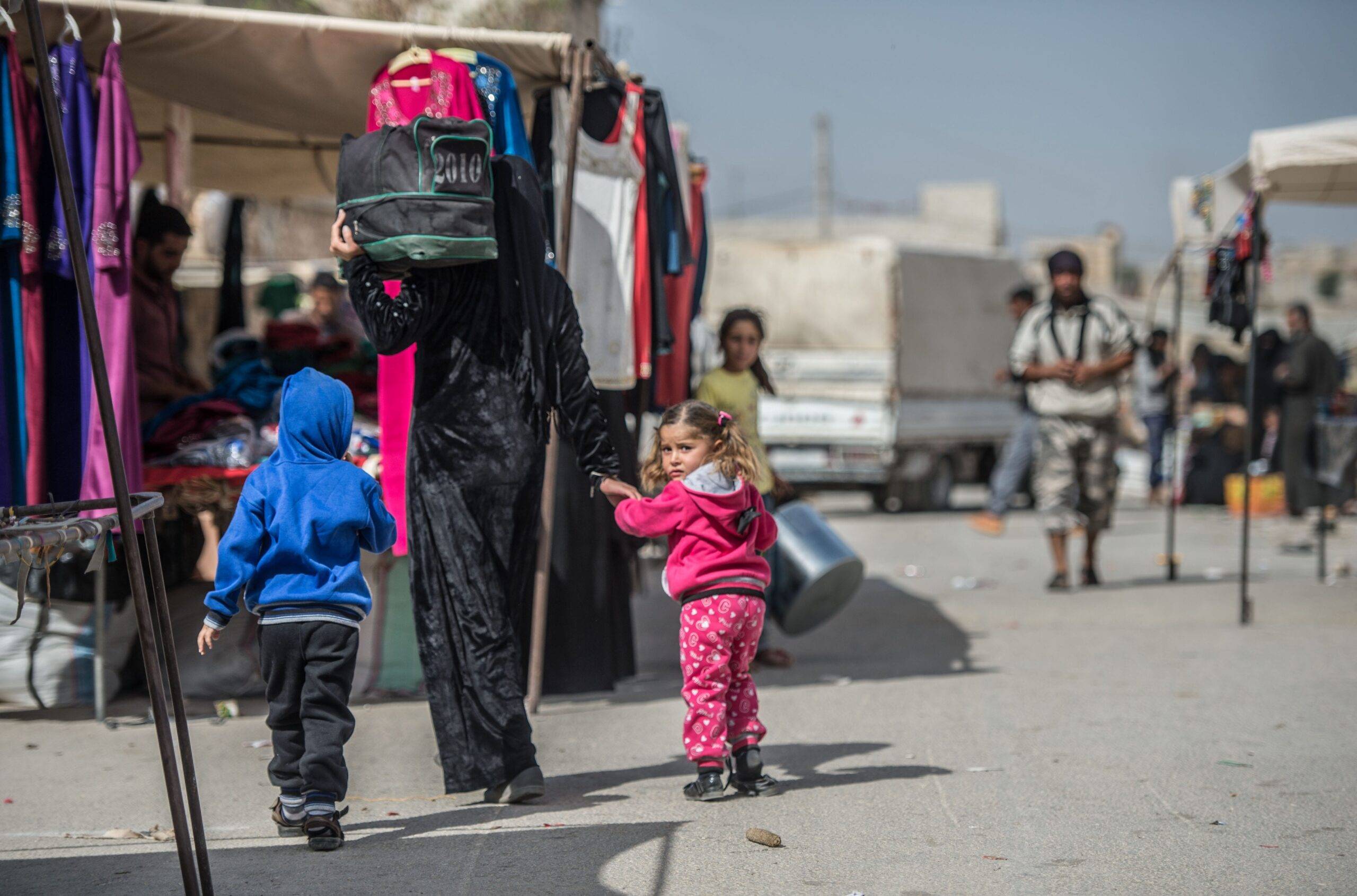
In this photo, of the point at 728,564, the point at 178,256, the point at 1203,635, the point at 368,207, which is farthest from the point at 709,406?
the point at 1203,635

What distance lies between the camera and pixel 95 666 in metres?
5.91

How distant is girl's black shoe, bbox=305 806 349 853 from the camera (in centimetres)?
399

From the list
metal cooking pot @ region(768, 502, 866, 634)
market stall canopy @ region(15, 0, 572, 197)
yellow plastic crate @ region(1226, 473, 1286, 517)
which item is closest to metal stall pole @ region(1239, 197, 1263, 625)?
metal cooking pot @ region(768, 502, 866, 634)

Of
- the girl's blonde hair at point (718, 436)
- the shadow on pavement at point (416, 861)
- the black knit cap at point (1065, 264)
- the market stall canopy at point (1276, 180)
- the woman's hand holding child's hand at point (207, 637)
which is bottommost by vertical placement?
the shadow on pavement at point (416, 861)

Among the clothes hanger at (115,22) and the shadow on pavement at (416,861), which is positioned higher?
the clothes hanger at (115,22)

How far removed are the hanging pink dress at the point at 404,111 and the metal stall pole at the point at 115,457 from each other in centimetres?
213

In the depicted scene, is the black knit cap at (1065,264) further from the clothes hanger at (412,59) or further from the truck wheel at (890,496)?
the truck wheel at (890,496)

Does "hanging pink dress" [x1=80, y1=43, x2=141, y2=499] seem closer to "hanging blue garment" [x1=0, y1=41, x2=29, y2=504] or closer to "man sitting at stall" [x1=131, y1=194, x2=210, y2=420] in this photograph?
"hanging blue garment" [x1=0, y1=41, x2=29, y2=504]

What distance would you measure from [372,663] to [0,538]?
127 inches

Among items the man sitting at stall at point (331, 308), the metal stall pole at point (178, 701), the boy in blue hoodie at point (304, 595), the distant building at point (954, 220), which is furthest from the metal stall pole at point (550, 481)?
the distant building at point (954, 220)

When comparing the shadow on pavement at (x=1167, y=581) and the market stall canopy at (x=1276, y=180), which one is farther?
the shadow on pavement at (x=1167, y=581)

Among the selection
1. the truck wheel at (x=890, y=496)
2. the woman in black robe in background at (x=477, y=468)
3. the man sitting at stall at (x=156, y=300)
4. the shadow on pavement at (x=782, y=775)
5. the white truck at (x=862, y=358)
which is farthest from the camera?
the truck wheel at (x=890, y=496)

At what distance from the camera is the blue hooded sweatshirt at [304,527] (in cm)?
397

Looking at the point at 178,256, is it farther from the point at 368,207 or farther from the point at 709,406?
the point at 709,406
